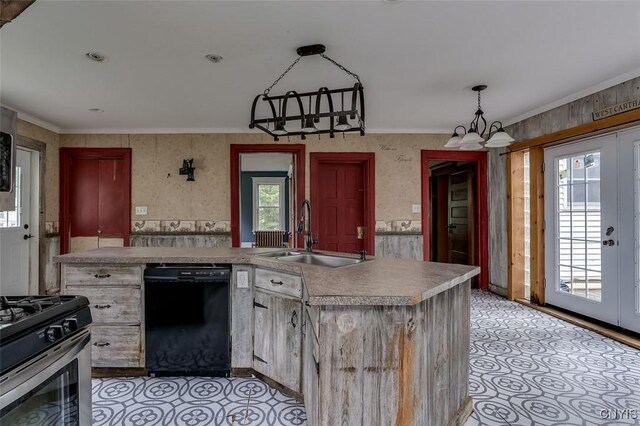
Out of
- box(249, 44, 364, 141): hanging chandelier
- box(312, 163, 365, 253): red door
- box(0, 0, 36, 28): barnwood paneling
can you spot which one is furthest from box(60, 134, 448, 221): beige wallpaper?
box(0, 0, 36, 28): barnwood paneling

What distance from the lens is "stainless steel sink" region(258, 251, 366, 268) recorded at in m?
2.48

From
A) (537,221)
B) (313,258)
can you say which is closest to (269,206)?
(537,221)

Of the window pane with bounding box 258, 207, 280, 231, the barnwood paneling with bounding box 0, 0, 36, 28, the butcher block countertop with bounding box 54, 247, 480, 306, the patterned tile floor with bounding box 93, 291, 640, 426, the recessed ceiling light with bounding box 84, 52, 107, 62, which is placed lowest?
the patterned tile floor with bounding box 93, 291, 640, 426

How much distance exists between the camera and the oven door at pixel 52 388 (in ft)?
3.35

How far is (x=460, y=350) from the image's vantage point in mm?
1869

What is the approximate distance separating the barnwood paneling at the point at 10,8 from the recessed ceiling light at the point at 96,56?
1348mm

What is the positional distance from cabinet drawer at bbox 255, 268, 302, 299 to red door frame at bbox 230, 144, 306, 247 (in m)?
2.68

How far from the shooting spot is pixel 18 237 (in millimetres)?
4285

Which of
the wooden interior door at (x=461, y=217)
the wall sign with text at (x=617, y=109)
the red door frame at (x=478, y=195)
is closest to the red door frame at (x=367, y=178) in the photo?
the red door frame at (x=478, y=195)

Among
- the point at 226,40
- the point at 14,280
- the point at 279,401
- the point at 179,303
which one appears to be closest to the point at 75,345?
the point at 179,303

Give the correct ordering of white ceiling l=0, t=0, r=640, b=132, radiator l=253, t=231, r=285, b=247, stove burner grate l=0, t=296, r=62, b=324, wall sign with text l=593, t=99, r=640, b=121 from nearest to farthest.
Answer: stove burner grate l=0, t=296, r=62, b=324 → white ceiling l=0, t=0, r=640, b=132 → wall sign with text l=593, t=99, r=640, b=121 → radiator l=253, t=231, r=285, b=247

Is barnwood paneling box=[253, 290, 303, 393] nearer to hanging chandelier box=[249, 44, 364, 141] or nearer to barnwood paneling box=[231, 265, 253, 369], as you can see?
barnwood paneling box=[231, 265, 253, 369]

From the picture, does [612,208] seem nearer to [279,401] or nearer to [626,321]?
[626,321]

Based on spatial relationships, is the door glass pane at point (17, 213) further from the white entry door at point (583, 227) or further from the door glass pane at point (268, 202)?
the white entry door at point (583, 227)
